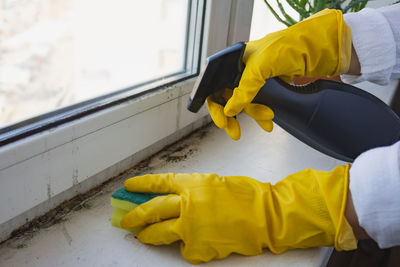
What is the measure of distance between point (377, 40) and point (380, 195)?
1.08 ft

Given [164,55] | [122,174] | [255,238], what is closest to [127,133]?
[122,174]

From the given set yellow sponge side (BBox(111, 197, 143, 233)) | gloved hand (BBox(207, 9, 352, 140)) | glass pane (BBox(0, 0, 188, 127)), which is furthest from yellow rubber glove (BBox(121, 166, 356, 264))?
glass pane (BBox(0, 0, 188, 127))

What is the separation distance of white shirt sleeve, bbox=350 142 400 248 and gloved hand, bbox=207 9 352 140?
0.67 feet

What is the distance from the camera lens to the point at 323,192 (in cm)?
62

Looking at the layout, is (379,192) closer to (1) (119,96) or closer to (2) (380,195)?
(2) (380,195)

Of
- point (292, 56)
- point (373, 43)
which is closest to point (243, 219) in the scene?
point (292, 56)

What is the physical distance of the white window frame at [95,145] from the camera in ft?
1.93

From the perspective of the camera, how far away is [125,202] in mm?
655

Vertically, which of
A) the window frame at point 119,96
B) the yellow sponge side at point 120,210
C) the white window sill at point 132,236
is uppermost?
the window frame at point 119,96

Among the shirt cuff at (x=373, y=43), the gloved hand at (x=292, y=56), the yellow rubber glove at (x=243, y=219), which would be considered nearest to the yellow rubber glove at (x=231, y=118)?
the gloved hand at (x=292, y=56)

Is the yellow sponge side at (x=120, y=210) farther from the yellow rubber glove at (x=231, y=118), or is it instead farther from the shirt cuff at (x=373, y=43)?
the shirt cuff at (x=373, y=43)

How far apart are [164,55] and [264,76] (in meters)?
0.36

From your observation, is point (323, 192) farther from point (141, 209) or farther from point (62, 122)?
point (62, 122)

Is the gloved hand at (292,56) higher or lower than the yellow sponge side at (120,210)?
higher
